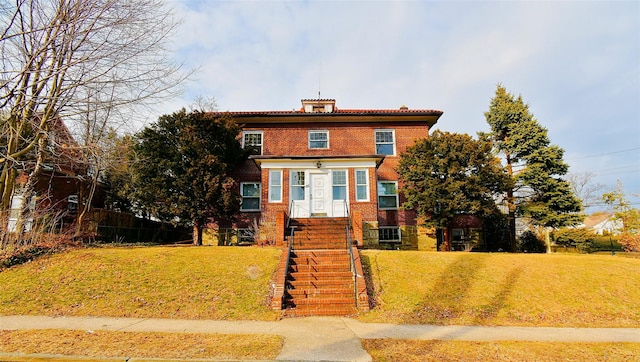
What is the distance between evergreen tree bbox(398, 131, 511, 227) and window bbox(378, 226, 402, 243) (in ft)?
7.87

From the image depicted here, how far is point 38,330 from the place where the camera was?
22.2 feet

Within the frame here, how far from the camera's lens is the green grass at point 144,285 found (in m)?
8.28

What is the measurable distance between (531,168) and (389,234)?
382 inches

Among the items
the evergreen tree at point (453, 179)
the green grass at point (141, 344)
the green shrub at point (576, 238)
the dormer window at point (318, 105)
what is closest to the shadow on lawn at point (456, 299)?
the green grass at point (141, 344)

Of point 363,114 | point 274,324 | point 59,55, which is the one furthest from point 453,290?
point 363,114

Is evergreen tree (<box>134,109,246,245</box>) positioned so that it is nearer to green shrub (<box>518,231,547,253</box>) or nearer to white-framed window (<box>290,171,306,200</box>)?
white-framed window (<box>290,171,306,200</box>)

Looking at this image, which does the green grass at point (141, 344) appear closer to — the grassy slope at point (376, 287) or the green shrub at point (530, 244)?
the grassy slope at point (376, 287)

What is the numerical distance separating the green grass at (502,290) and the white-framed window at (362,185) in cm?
465

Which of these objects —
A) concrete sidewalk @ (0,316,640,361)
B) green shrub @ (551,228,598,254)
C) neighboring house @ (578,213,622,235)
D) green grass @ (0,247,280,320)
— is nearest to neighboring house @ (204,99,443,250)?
green grass @ (0,247,280,320)

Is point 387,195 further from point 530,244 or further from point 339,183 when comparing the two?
point 530,244

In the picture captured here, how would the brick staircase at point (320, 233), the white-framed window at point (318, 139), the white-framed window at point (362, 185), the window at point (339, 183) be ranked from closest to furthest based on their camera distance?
the brick staircase at point (320, 233), the white-framed window at point (362, 185), the window at point (339, 183), the white-framed window at point (318, 139)

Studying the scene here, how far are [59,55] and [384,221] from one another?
646 inches

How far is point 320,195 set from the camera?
16484 millimetres

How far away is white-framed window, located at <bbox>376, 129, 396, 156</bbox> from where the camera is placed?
20875mm
